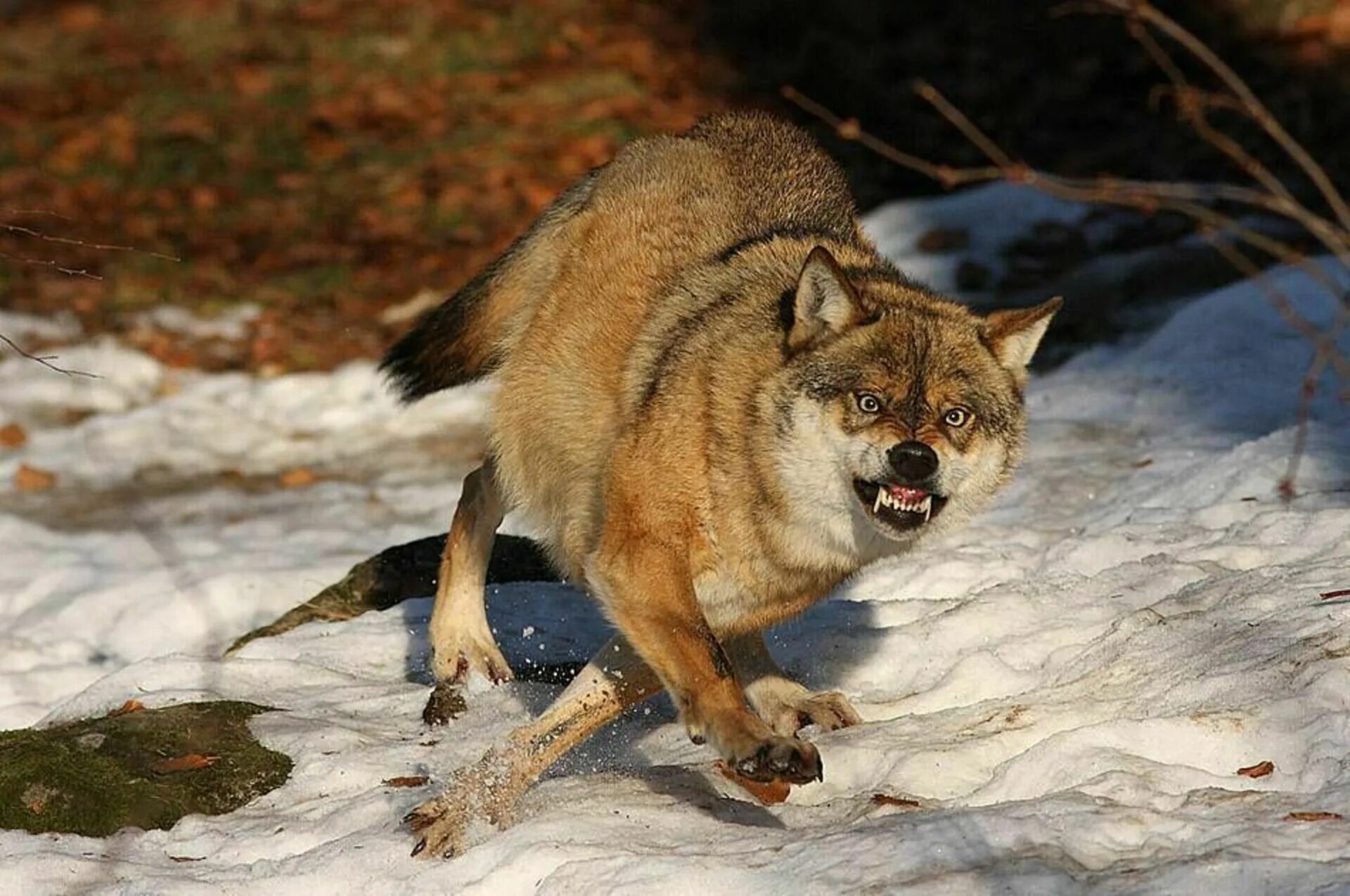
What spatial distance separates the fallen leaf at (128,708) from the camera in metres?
5.77

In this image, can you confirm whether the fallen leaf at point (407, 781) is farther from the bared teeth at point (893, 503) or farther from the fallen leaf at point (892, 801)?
the bared teeth at point (893, 503)

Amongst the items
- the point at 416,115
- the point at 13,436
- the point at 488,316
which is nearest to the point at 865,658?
the point at 488,316

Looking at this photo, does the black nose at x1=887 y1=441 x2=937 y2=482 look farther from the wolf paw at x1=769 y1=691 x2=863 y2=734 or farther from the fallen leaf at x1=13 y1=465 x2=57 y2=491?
the fallen leaf at x1=13 y1=465 x2=57 y2=491

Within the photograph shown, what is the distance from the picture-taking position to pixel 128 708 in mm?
5855

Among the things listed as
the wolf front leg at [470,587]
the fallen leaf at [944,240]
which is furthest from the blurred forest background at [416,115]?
the wolf front leg at [470,587]

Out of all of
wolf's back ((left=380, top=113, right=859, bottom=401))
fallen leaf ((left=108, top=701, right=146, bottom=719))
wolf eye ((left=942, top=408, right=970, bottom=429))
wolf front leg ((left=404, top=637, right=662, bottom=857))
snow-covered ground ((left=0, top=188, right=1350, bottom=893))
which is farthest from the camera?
wolf's back ((left=380, top=113, right=859, bottom=401))

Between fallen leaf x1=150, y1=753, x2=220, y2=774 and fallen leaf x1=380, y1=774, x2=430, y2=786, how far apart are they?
1.79 feet

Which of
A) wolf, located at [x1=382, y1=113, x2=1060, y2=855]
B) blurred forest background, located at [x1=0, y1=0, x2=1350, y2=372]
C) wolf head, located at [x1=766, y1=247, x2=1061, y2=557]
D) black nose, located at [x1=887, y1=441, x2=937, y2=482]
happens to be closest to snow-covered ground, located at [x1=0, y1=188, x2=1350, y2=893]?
wolf, located at [x1=382, y1=113, x2=1060, y2=855]

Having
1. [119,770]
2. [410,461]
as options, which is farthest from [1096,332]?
[119,770]

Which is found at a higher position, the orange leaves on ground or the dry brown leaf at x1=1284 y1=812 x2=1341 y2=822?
the orange leaves on ground

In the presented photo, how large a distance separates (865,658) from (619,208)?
1744 mm

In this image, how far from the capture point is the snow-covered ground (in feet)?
14.0

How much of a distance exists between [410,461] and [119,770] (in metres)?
4.94

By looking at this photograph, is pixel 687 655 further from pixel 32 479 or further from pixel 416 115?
pixel 416 115
